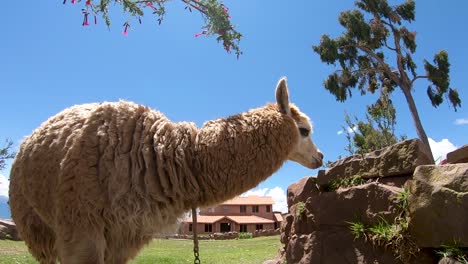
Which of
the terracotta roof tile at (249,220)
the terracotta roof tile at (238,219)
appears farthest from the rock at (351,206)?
the terracotta roof tile at (249,220)

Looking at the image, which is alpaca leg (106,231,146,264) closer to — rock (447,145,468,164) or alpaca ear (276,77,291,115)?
alpaca ear (276,77,291,115)

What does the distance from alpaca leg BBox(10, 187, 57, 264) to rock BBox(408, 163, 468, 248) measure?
12.4 feet

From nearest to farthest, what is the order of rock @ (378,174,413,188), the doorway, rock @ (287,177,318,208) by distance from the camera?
rock @ (378,174,413,188)
rock @ (287,177,318,208)
the doorway

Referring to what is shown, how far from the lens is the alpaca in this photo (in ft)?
11.8

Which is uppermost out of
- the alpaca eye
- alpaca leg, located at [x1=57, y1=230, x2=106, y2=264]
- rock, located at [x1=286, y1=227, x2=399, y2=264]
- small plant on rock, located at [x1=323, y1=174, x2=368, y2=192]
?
the alpaca eye

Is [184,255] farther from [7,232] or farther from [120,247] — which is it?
[7,232]

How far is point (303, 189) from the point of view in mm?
6195

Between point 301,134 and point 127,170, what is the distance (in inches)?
80.4

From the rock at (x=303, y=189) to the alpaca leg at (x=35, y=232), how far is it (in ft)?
11.0

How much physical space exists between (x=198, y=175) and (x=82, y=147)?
1.09 meters

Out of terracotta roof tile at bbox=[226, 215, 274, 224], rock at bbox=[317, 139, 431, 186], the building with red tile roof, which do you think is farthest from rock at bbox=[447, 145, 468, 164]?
terracotta roof tile at bbox=[226, 215, 274, 224]

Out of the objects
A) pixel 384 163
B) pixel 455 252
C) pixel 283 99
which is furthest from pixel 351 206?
pixel 283 99

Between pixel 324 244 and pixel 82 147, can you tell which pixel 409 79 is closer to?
pixel 324 244

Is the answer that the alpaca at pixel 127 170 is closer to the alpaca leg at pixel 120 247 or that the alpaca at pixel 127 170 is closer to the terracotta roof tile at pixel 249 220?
the alpaca leg at pixel 120 247
